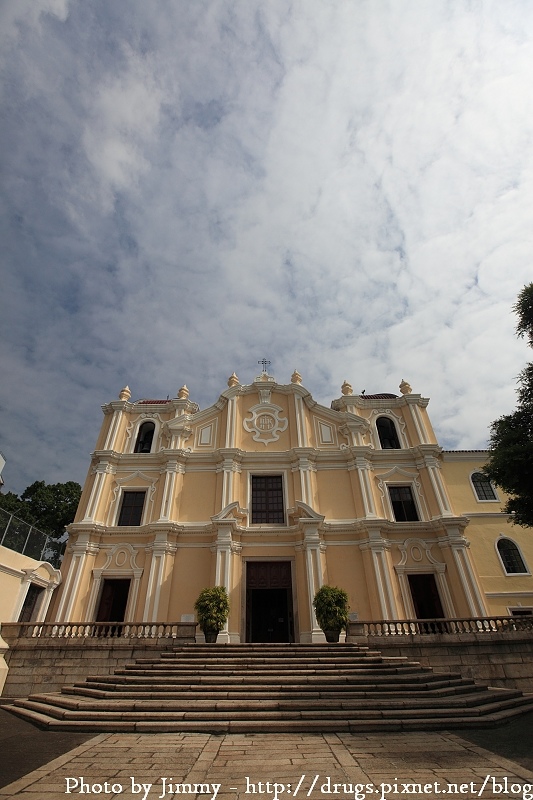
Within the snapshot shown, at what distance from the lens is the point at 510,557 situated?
17.3 m

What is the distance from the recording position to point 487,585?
54.4 ft

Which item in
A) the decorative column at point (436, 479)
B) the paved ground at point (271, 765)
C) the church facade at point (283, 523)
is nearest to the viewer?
the paved ground at point (271, 765)

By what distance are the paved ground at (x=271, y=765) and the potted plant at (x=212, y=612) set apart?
6.88m

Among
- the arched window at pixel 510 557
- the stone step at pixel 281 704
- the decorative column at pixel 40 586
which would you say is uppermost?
the arched window at pixel 510 557

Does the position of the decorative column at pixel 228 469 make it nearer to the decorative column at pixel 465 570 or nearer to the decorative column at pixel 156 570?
the decorative column at pixel 156 570

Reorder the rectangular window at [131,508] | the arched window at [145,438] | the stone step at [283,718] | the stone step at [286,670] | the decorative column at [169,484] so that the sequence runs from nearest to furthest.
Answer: the stone step at [283,718] < the stone step at [286,670] < the decorative column at [169,484] < the rectangular window at [131,508] < the arched window at [145,438]

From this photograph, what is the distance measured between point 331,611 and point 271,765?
8.57 metres

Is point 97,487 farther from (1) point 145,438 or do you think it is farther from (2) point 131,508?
(1) point 145,438

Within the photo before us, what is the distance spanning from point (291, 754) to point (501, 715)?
173 inches

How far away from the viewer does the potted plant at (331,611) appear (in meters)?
12.8

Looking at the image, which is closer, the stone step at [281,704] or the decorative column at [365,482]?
the stone step at [281,704]

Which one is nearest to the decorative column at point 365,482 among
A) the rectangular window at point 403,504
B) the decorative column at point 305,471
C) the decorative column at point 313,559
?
the rectangular window at point 403,504

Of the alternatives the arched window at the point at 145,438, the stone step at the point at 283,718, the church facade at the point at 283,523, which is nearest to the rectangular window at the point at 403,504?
the church facade at the point at 283,523

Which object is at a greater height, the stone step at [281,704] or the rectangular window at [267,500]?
the rectangular window at [267,500]
